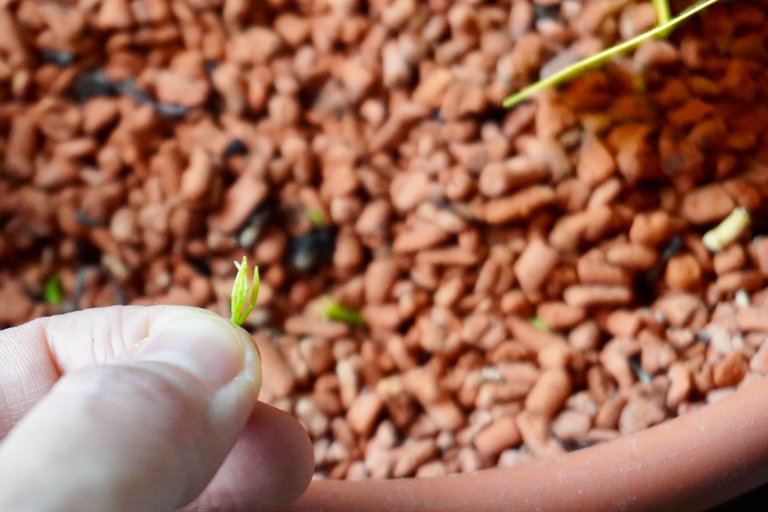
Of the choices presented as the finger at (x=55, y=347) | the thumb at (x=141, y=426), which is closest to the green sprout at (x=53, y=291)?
the finger at (x=55, y=347)

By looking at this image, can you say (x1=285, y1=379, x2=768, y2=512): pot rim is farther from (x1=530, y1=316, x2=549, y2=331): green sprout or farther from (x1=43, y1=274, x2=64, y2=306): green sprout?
(x1=43, y1=274, x2=64, y2=306): green sprout

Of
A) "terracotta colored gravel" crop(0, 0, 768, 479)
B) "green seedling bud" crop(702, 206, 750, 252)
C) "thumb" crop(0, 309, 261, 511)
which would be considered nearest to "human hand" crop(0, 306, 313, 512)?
"thumb" crop(0, 309, 261, 511)

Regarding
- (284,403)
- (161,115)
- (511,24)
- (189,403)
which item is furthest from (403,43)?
(189,403)

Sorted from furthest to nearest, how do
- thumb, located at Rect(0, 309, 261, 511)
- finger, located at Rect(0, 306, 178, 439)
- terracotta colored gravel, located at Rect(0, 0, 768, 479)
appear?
1. terracotta colored gravel, located at Rect(0, 0, 768, 479)
2. finger, located at Rect(0, 306, 178, 439)
3. thumb, located at Rect(0, 309, 261, 511)

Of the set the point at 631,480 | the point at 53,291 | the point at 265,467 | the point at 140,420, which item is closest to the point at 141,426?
the point at 140,420

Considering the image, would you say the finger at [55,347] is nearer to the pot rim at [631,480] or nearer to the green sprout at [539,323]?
the pot rim at [631,480]

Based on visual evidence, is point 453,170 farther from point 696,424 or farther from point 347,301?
point 696,424

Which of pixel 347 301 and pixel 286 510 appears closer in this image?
pixel 286 510
